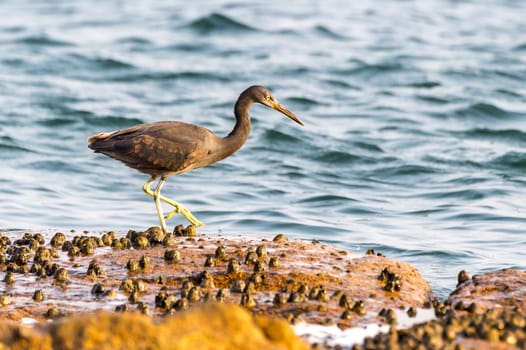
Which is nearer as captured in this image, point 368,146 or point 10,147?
point 10,147

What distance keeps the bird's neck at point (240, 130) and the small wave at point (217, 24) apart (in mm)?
17272

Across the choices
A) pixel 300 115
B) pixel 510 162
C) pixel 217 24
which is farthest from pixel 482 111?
pixel 217 24

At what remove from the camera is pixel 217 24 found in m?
29.3

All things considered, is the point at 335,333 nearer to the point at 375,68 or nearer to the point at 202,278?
the point at 202,278

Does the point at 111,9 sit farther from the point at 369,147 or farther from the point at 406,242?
the point at 406,242

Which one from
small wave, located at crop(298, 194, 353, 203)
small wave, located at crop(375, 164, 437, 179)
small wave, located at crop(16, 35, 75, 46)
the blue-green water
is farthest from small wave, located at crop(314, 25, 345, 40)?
small wave, located at crop(298, 194, 353, 203)

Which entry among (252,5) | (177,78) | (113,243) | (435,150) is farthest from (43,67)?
(113,243)

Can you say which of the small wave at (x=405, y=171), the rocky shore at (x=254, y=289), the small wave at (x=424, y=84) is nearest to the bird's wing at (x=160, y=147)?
the rocky shore at (x=254, y=289)

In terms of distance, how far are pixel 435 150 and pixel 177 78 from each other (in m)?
7.82

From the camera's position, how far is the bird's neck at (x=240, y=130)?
38.7ft

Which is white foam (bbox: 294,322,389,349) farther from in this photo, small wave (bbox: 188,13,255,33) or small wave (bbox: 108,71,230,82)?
small wave (bbox: 188,13,255,33)

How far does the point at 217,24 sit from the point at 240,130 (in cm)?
1787

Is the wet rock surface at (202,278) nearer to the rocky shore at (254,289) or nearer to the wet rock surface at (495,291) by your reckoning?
the rocky shore at (254,289)

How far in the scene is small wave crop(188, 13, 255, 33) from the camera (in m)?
29.0
